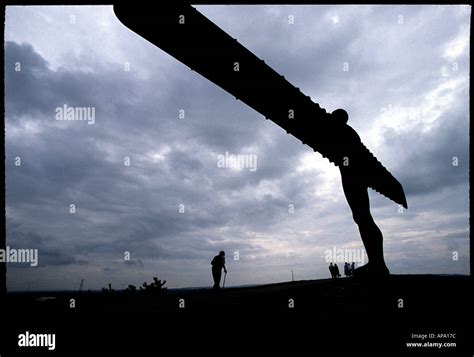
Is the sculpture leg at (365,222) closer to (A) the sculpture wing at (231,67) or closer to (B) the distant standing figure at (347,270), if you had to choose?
(A) the sculpture wing at (231,67)

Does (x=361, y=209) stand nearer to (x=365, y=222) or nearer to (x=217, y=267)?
(x=365, y=222)

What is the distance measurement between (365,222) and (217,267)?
18.1 feet

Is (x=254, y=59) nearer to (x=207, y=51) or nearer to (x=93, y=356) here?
(x=207, y=51)

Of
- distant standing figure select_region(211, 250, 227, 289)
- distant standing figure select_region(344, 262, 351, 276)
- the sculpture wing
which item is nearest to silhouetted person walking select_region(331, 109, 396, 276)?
the sculpture wing

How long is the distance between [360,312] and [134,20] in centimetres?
421

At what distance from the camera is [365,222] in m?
6.67

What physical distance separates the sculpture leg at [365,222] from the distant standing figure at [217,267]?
16.5 feet

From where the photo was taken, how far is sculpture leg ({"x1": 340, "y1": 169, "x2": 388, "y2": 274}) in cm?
664

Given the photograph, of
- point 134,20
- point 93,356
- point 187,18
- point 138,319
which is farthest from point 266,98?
point 93,356

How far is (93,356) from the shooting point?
11.2 ft

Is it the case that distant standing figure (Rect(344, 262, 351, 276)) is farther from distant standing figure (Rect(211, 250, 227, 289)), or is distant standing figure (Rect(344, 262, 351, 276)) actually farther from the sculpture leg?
the sculpture leg

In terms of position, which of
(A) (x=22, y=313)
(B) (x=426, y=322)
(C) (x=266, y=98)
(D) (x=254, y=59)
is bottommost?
(B) (x=426, y=322)

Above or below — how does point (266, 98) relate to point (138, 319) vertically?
above

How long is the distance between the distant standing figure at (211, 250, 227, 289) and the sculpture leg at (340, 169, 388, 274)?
16.5 feet
